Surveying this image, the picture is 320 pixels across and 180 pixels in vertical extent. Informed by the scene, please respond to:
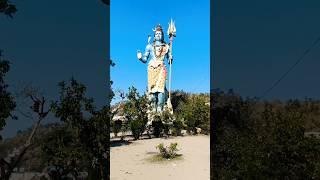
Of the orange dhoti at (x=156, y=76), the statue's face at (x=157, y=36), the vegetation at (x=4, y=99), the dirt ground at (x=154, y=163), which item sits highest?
the statue's face at (x=157, y=36)

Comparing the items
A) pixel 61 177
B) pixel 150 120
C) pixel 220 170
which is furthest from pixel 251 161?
pixel 150 120

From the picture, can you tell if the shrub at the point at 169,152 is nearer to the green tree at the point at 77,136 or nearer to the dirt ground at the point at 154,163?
the dirt ground at the point at 154,163

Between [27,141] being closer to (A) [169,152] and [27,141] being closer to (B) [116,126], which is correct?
(A) [169,152]

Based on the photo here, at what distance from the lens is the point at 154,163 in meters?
7.46

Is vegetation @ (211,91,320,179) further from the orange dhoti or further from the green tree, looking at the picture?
the orange dhoti

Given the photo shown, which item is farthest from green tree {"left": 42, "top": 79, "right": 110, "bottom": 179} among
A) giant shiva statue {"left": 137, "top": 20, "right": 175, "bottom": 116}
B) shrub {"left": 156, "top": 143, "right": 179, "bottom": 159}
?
giant shiva statue {"left": 137, "top": 20, "right": 175, "bottom": 116}

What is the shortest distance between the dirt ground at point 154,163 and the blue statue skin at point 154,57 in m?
2.04

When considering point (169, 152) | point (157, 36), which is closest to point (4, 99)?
point (169, 152)

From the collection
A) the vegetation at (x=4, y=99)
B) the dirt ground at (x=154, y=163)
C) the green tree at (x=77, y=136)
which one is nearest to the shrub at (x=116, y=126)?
the dirt ground at (x=154, y=163)

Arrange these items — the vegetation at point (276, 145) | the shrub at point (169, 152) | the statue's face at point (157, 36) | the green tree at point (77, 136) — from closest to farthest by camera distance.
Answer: the vegetation at point (276, 145) < the green tree at point (77, 136) < the shrub at point (169, 152) < the statue's face at point (157, 36)

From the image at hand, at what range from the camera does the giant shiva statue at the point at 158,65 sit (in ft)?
36.9

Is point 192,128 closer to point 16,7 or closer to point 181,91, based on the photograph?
point 181,91

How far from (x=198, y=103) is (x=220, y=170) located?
6491 millimetres

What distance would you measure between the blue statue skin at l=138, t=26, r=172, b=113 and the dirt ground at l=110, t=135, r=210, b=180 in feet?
6.69
